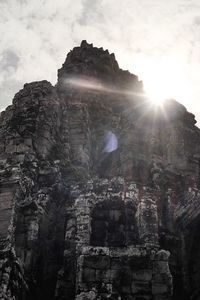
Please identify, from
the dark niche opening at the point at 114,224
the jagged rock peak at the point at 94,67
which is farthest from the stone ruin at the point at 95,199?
the jagged rock peak at the point at 94,67

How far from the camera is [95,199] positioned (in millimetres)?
15484

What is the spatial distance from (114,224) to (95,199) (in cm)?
122

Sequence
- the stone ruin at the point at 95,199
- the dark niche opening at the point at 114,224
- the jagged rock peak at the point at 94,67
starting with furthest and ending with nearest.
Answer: the jagged rock peak at the point at 94,67, the dark niche opening at the point at 114,224, the stone ruin at the point at 95,199

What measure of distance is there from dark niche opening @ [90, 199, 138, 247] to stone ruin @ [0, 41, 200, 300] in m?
0.04

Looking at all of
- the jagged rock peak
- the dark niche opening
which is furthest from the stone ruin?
the jagged rock peak

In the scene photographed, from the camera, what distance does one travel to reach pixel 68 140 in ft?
67.3

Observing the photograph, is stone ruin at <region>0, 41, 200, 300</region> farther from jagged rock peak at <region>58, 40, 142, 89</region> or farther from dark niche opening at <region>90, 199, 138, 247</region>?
jagged rock peak at <region>58, 40, 142, 89</region>

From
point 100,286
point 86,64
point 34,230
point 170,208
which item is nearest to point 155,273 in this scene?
point 100,286

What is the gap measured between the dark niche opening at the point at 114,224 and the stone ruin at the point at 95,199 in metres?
0.04

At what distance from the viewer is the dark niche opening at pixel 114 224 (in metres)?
14.7

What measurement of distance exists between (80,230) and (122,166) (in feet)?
24.7

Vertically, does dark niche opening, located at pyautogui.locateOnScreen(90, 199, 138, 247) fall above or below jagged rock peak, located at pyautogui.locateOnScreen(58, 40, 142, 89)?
below

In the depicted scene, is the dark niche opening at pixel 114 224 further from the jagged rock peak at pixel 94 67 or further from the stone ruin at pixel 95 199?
the jagged rock peak at pixel 94 67

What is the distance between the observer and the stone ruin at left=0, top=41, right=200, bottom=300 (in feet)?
37.1
